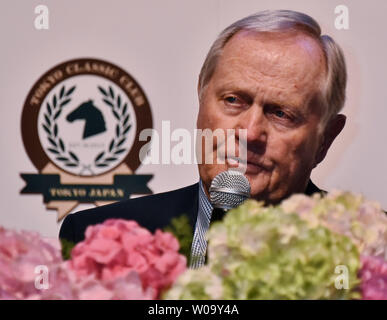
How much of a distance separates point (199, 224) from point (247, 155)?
10.5 inches

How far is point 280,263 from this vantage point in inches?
30.1

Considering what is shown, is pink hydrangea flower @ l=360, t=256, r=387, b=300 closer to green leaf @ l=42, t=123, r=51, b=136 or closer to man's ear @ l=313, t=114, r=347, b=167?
man's ear @ l=313, t=114, r=347, b=167

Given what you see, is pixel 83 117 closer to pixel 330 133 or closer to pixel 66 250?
pixel 330 133

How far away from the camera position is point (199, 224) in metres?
1.83

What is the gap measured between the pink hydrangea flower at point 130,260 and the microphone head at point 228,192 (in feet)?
0.98

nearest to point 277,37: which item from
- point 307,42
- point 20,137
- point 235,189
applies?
point 307,42

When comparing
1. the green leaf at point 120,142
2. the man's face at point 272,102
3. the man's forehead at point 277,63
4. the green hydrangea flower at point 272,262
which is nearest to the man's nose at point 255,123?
the man's face at point 272,102

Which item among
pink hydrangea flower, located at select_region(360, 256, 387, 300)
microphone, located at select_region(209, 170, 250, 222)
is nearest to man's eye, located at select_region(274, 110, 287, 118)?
microphone, located at select_region(209, 170, 250, 222)

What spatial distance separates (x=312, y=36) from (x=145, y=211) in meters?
0.80

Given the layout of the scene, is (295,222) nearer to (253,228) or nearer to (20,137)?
(253,228)

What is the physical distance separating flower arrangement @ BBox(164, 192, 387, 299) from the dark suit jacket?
3.90 ft

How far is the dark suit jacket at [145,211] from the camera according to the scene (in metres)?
2.08

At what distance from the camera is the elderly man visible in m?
1.83

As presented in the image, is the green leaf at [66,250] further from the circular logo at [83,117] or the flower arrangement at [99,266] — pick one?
the circular logo at [83,117]
